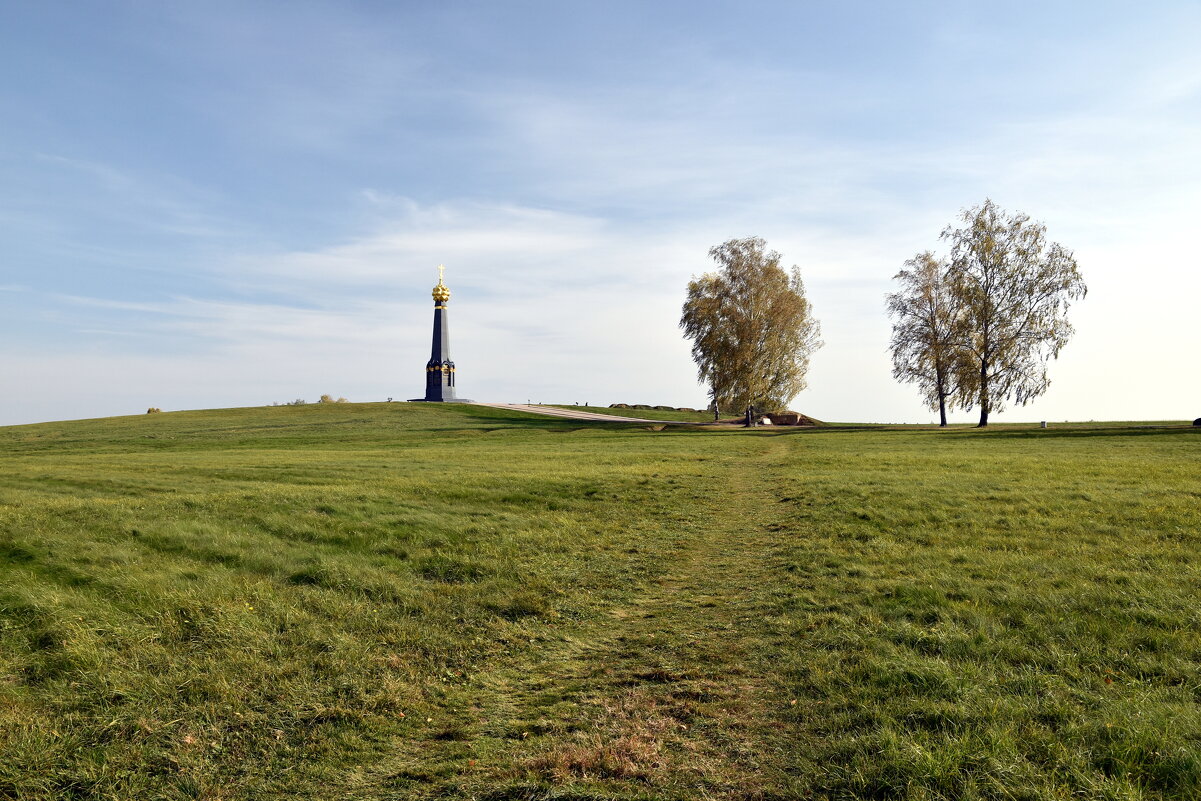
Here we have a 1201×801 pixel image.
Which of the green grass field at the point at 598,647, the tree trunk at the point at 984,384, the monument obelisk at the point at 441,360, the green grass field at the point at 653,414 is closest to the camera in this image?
the green grass field at the point at 598,647

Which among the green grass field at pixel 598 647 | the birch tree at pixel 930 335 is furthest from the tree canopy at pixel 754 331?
the green grass field at pixel 598 647

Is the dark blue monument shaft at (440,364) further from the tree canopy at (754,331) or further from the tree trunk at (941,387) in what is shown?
the tree trunk at (941,387)

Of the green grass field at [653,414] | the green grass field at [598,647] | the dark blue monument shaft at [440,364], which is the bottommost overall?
the green grass field at [598,647]

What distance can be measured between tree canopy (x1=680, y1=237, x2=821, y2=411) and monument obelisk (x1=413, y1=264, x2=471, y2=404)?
155 feet

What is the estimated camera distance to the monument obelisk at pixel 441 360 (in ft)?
315

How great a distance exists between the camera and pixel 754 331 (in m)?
58.0

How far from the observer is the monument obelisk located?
95875 mm

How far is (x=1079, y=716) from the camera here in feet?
19.9

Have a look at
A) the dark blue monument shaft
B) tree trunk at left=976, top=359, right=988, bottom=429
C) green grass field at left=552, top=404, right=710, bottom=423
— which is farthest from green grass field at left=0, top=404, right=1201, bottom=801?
the dark blue monument shaft

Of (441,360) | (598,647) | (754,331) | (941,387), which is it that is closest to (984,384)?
(941,387)

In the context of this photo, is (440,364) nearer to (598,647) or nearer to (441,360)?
(441,360)

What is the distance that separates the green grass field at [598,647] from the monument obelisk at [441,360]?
80.0m

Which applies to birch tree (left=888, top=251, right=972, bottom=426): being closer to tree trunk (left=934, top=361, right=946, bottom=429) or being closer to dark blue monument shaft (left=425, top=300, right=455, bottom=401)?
tree trunk (left=934, top=361, right=946, bottom=429)

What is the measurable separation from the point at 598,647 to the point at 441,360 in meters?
91.0
